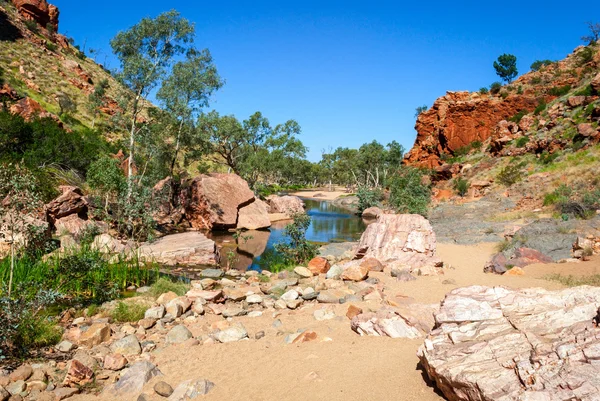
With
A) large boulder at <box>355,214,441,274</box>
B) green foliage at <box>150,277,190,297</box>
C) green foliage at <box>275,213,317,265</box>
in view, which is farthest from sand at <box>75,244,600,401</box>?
green foliage at <box>275,213,317,265</box>

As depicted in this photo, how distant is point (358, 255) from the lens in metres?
13.1

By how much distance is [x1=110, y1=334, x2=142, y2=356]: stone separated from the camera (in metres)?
6.25

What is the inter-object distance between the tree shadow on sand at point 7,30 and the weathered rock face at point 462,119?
178 ft

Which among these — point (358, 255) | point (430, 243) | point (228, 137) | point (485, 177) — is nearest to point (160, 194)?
point (228, 137)

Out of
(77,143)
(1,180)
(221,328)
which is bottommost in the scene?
(221,328)

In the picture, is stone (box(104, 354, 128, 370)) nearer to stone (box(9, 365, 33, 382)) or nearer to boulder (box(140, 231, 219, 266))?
stone (box(9, 365, 33, 382))

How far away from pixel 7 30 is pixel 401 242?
5994cm

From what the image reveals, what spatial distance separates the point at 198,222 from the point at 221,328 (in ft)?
56.7

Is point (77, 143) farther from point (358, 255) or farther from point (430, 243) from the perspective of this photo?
point (430, 243)

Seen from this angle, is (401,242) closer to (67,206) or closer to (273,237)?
(273,237)

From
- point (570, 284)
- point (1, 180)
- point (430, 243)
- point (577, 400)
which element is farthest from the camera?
point (430, 243)

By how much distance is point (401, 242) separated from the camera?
1265cm

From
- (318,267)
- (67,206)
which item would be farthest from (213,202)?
(318,267)

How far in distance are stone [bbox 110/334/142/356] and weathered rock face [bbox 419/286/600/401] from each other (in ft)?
14.8
